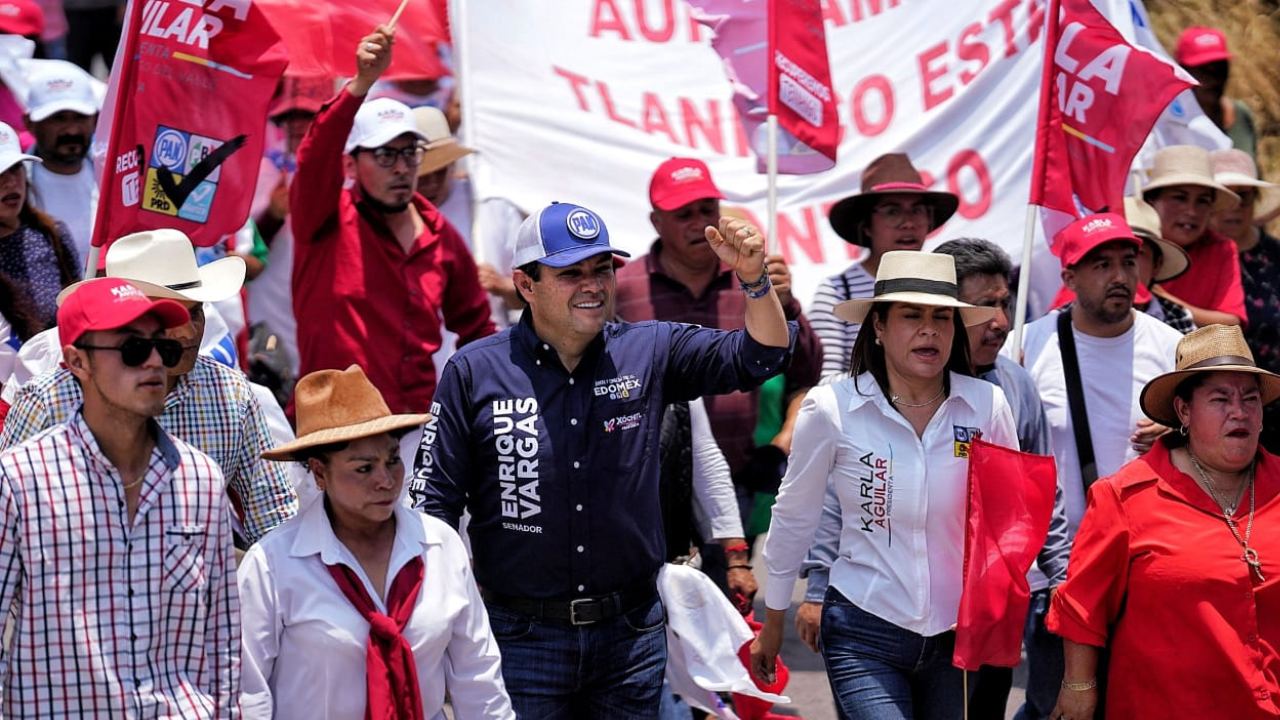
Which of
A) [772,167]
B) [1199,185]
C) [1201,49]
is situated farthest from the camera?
[1201,49]

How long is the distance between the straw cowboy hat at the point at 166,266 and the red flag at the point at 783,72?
2.71m

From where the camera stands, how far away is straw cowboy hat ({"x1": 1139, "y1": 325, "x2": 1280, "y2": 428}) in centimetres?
511

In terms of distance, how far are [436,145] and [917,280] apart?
3496mm

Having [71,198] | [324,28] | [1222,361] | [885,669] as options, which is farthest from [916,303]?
[71,198]

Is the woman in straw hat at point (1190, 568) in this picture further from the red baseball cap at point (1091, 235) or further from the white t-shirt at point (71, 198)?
the white t-shirt at point (71, 198)

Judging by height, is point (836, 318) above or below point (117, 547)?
above

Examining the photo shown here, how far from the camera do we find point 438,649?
4.52m

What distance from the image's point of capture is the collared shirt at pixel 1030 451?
5535mm

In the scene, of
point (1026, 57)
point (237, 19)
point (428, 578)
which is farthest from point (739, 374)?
point (1026, 57)

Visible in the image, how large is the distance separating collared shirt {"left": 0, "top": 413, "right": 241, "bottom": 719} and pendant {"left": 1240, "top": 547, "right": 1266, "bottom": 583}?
9.14 ft

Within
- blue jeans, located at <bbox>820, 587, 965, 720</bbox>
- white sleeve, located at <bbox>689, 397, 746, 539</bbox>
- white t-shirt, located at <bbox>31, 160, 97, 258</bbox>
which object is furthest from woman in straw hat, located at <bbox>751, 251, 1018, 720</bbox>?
white t-shirt, located at <bbox>31, 160, 97, 258</bbox>

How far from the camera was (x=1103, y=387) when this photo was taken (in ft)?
20.9

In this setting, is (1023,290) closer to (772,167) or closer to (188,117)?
(772,167)

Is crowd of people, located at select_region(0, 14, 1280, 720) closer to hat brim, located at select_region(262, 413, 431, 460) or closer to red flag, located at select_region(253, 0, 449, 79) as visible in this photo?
hat brim, located at select_region(262, 413, 431, 460)
